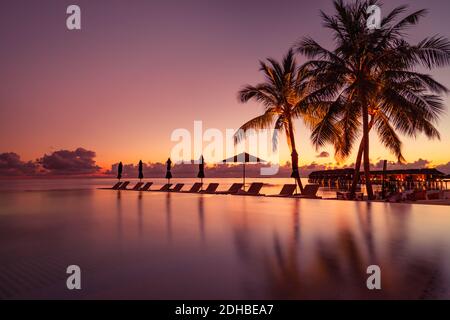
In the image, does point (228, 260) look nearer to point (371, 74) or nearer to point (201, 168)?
point (371, 74)

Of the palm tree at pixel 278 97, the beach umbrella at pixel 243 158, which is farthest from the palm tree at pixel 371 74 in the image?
the beach umbrella at pixel 243 158

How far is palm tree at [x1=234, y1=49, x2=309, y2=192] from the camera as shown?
1582 centimetres

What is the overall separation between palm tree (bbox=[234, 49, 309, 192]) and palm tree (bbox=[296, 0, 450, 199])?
3223 mm

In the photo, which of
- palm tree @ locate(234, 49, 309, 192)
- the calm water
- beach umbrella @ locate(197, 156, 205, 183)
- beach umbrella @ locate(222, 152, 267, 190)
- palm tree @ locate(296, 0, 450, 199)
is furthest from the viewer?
beach umbrella @ locate(197, 156, 205, 183)

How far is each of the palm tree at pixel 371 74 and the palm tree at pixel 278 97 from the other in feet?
10.6

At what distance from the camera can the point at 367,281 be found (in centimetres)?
282

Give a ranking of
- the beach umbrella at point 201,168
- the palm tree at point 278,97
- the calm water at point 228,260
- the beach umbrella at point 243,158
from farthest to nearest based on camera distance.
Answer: the beach umbrella at point 201,168 < the beach umbrella at point 243,158 < the palm tree at point 278,97 < the calm water at point 228,260

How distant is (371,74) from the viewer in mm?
12375

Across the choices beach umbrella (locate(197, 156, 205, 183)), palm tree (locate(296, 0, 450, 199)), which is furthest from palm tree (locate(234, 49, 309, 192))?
beach umbrella (locate(197, 156, 205, 183))

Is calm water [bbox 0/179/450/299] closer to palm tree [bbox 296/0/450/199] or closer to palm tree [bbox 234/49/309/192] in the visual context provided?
palm tree [bbox 296/0/450/199]

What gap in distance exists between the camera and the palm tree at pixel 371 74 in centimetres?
1078

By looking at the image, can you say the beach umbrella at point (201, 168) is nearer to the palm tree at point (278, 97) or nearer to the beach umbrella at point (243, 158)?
the beach umbrella at point (243, 158)

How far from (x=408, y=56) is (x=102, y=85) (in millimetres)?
16147
